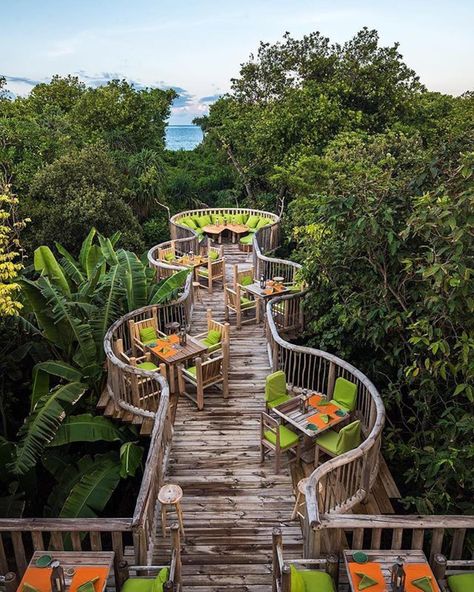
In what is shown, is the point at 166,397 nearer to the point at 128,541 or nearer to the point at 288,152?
the point at 128,541

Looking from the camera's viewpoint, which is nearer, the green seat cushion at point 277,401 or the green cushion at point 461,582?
the green cushion at point 461,582

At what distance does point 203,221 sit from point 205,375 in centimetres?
1355

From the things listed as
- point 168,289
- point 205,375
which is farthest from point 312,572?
point 168,289

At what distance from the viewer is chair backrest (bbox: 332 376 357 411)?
26.4 ft

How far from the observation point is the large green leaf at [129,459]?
734 centimetres

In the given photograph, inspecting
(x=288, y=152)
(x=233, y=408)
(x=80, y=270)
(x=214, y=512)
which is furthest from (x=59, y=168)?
(x=214, y=512)

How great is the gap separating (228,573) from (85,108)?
93.4 feet

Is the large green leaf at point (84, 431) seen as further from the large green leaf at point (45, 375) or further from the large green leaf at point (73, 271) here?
the large green leaf at point (73, 271)

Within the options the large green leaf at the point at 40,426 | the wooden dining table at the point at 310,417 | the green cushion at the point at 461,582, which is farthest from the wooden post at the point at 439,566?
the large green leaf at the point at 40,426

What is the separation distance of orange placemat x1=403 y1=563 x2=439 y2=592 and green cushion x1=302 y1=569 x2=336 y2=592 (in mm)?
754

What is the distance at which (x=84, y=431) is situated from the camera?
8.00 m

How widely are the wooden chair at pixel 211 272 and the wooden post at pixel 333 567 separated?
11.2 m

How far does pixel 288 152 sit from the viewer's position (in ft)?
67.6

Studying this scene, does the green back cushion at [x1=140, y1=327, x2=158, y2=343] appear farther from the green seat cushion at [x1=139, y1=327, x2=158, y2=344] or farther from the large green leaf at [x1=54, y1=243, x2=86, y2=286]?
the large green leaf at [x1=54, y1=243, x2=86, y2=286]
